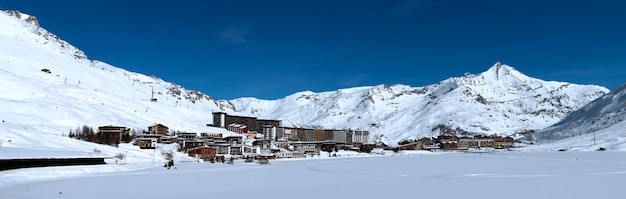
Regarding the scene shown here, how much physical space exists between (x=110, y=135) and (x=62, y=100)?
4145 cm

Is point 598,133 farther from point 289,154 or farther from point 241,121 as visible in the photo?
point 241,121

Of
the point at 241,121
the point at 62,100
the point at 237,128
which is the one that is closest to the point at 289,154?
the point at 237,128

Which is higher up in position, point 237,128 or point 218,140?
point 237,128

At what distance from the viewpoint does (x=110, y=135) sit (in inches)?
3440

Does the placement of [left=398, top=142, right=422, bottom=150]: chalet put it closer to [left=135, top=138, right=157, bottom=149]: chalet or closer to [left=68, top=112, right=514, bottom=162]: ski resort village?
[left=68, top=112, right=514, bottom=162]: ski resort village

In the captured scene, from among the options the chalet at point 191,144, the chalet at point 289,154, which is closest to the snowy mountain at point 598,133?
the chalet at point 289,154

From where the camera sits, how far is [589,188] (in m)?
32.5

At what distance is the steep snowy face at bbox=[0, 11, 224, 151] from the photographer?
88325 millimetres

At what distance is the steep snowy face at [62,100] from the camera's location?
88.3 m

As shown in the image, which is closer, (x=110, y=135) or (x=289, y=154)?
(x=110, y=135)

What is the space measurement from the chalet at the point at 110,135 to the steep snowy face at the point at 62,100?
19.6 feet

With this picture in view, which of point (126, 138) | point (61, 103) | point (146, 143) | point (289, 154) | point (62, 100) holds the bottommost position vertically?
point (289, 154)

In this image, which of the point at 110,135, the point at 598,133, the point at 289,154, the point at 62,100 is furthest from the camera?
the point at 598,133

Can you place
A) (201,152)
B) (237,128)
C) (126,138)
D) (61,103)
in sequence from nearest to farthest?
(126,138)
(201,152)
(61,103)
(237,128)
